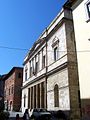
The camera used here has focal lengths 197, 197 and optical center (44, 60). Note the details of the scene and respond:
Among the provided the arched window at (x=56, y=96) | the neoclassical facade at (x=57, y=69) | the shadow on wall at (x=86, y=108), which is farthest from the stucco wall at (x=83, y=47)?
the arched window at (x=56, y=96)

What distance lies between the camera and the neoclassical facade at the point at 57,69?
61.1 ft

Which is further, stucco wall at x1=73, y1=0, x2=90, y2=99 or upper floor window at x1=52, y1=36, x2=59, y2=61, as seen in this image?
upper floor window at x1=52, y1=36, x2=59, y2=61

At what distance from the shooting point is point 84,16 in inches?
583

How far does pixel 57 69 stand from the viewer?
20984 millimetres

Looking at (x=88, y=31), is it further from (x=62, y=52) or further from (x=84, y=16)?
(x=62, y=52)

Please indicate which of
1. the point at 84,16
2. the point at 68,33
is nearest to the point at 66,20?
the point at 68,33

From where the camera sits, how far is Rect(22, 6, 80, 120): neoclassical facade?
1862 cm

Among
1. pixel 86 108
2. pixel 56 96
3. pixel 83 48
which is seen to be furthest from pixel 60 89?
pixel 83 48

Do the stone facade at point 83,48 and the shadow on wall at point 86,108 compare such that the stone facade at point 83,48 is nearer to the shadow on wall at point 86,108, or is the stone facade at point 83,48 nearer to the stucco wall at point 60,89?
the shadow on wall at point 86,108

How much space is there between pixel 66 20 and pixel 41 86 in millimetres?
9713

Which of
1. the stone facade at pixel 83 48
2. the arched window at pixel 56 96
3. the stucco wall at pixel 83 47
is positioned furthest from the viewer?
the arched window at pixel 56 96

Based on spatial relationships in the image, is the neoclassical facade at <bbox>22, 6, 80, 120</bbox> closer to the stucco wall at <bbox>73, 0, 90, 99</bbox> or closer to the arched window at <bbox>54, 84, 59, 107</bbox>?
the arched window at <bbox>54, 84, 59, 107</bbox>

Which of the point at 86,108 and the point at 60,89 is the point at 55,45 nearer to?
the point at 60,89

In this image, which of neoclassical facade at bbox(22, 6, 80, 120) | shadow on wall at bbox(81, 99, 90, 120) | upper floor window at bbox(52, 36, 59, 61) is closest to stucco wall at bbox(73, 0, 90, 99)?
shadow on wall at bbox(81, 99, 90, 120)
